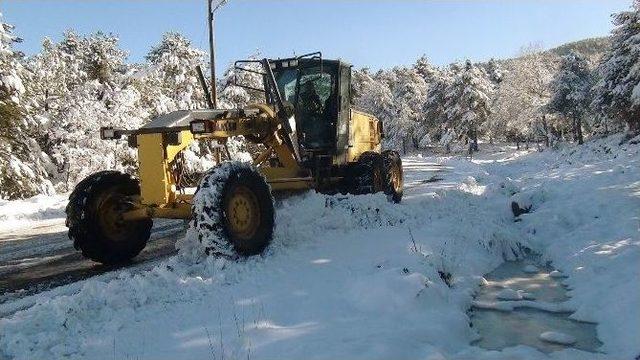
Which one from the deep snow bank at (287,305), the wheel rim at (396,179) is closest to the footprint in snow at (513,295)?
the deep snow bank at (287,305)

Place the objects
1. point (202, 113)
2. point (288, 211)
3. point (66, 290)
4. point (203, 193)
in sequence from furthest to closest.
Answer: point (288, 211), point (202, 113), point (203, 193), point (66, 290)

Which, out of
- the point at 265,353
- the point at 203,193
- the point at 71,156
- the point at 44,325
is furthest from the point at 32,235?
the point at 71,156

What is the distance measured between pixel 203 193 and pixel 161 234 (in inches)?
132

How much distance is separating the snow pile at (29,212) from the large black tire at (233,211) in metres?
7.30

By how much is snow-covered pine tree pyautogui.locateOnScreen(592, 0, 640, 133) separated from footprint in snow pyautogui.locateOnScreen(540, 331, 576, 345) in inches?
625

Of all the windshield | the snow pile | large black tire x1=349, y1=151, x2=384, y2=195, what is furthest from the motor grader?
the snow pile

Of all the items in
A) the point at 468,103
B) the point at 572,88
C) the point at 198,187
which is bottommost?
the point at 198,187

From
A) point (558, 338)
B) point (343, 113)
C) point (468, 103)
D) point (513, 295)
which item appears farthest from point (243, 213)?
point (468, 103)

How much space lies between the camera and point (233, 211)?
6.25 m

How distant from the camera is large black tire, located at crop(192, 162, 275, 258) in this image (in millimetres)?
5801

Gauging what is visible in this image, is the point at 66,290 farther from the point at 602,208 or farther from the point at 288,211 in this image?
the point at 602,208

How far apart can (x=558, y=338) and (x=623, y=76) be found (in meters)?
25.8

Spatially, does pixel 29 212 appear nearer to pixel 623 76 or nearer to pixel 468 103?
pixel 623 76

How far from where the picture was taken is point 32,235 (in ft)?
31.9
